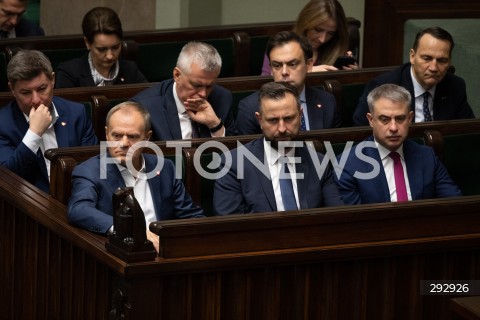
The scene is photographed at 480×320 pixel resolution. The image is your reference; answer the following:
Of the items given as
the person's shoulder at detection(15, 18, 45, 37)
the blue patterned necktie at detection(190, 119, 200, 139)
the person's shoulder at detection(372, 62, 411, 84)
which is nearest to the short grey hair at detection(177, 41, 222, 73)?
the blue patterned necktie at detection(190, 119, 200, 139)

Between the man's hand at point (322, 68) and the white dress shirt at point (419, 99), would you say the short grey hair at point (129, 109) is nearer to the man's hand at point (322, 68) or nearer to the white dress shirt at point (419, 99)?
the white dress shirt at point (419, 99)

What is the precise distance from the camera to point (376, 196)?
473 centimetres

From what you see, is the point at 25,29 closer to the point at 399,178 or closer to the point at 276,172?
the point at 276,172

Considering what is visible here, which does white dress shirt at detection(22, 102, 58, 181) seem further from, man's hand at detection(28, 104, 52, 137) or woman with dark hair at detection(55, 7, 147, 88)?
woman with dark hair at detection(55, 7, 147, 88)

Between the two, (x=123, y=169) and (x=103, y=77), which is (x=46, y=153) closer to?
(x=123, y=169)

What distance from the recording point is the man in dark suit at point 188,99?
5.02 metres

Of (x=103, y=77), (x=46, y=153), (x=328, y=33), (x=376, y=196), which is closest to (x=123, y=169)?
(x=46, y=153)

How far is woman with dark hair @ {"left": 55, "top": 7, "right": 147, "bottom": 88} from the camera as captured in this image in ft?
18.5

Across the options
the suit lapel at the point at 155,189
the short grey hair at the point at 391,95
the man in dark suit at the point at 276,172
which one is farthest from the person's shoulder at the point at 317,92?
the suit lapel at the point at 155,189

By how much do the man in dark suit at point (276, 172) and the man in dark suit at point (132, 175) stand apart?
153mm

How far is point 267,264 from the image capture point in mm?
3848

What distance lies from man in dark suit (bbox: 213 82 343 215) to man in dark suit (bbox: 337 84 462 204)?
0.58 ft

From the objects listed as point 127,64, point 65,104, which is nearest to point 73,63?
point 127,64

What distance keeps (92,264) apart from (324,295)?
0.74 m
